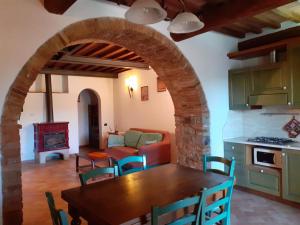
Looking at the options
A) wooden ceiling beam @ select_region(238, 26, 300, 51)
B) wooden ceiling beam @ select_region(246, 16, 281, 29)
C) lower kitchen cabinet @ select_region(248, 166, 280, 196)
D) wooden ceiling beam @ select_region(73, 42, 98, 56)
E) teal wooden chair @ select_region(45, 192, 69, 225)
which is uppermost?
wooden ceiling beam @ select_region(73, 42, 98, 56)

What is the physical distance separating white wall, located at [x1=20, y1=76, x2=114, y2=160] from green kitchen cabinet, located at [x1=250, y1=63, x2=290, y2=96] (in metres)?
5.52

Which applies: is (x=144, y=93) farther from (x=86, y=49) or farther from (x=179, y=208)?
(x=179, y=208)

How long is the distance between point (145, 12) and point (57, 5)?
0.92 metres

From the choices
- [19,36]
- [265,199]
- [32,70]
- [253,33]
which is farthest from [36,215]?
[253,33]

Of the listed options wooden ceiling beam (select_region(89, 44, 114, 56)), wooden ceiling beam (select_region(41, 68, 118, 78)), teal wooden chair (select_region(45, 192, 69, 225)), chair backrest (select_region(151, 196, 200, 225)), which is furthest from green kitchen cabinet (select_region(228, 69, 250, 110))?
wooden ceiling beam (select_region(41, 68, 118, 78))

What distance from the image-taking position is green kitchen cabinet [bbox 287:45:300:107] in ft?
10.4

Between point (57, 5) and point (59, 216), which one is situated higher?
point (57, 5)

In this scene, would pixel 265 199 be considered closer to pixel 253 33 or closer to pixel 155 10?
pixel 253 33

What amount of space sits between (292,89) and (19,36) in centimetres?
338

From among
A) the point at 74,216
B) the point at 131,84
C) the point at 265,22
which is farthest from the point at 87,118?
the point at 74,216

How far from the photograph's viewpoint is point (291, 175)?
3.13 meters

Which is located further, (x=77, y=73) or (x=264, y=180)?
(x=77, y=73)

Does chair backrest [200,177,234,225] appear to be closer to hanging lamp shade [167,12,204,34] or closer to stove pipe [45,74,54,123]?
hanging lamp shade [167,12,204,34]

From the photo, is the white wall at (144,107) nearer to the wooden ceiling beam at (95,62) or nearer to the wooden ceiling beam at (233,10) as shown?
the wooden ceiling beam at (95,62)
